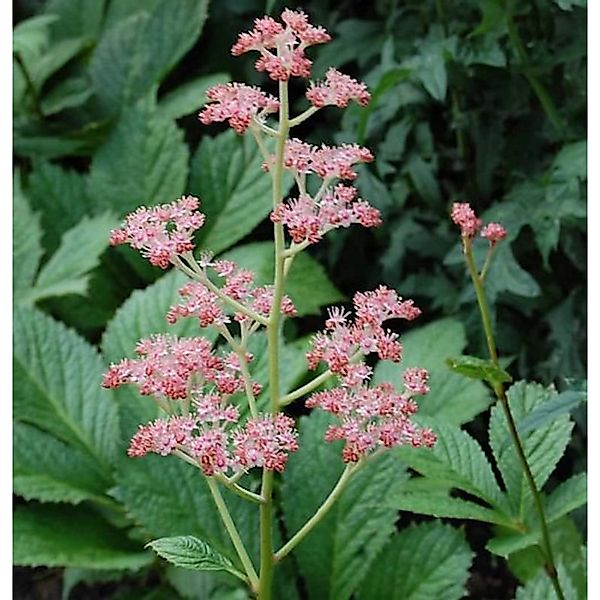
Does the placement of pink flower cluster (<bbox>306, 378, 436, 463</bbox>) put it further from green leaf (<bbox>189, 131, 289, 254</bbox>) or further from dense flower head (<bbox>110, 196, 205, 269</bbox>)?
green leaf (<bbox>189, 131, 289, 254</bbox>)

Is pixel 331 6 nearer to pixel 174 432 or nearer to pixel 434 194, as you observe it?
pixel 434 194

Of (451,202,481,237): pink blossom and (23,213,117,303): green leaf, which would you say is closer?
(451,202,481,237): pink blossom

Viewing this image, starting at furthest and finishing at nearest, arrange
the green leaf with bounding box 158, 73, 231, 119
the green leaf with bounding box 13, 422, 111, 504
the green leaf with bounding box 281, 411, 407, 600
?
1. the green leaf with bounding box 158, 73, 231, 119
2. the green leaf with bounding box 13, 422, 111, 504
3. the green leaf with bounding box 281, 411, 407, 600

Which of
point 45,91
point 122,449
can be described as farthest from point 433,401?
point 45,91

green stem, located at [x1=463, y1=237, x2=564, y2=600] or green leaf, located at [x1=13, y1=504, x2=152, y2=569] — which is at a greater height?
green stem, located at [x1=463, y1=237, x2=564, y2=600]

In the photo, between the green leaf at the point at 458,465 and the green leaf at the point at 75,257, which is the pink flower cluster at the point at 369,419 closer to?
the green leaf at the point at 458,465

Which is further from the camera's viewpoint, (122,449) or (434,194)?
(434,194)

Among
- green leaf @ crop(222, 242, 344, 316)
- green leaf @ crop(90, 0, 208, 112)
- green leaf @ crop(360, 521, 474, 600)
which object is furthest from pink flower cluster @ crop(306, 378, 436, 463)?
green leaf @ crop(90, 0, 208, 112)

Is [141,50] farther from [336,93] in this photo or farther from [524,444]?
[336,93]

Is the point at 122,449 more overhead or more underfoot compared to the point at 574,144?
more underfoot
